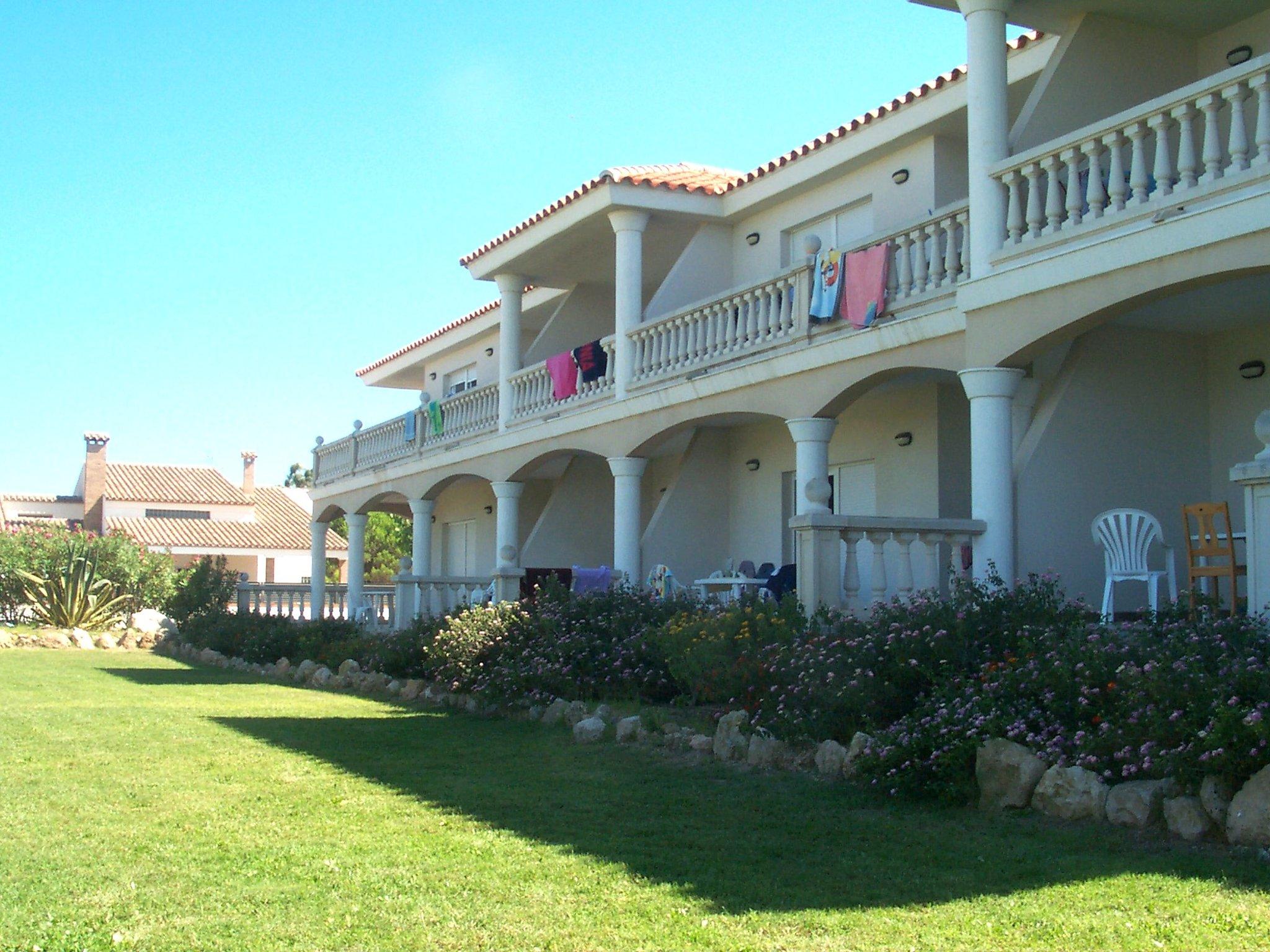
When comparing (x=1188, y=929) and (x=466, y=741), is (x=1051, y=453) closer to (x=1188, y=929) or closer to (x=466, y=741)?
(x=466, y=741)

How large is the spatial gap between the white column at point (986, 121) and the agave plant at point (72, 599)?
978 inches

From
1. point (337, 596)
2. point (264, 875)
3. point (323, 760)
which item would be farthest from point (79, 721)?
point (337, 596)

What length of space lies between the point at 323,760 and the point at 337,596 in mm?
23728

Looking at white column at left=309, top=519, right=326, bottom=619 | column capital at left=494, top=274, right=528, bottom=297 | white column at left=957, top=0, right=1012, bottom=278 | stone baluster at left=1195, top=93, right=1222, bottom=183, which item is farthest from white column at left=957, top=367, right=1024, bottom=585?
white column at left=309, top=519, right=326, bottom=619

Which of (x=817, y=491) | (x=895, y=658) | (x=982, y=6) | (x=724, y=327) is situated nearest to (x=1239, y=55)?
(x=982, y=6)

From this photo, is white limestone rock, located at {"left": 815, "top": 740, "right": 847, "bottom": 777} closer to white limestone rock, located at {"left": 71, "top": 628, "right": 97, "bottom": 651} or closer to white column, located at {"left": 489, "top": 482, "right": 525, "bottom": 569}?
white column, located at {"left": 489, "top": 482, "right": 525, "bottom": 569}

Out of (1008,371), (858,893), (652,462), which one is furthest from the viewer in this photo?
(652,462)

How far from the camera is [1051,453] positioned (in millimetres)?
11977

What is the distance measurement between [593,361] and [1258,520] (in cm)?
1184

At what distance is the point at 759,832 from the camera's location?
22.2ft

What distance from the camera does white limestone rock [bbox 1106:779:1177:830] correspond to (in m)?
6.27

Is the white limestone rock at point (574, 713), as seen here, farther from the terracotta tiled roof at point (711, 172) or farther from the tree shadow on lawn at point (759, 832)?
the terracotta tiled roof at point (711, 172)

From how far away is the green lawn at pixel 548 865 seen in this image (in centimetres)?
496

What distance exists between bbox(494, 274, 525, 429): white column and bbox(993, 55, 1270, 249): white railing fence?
11.4 meters
